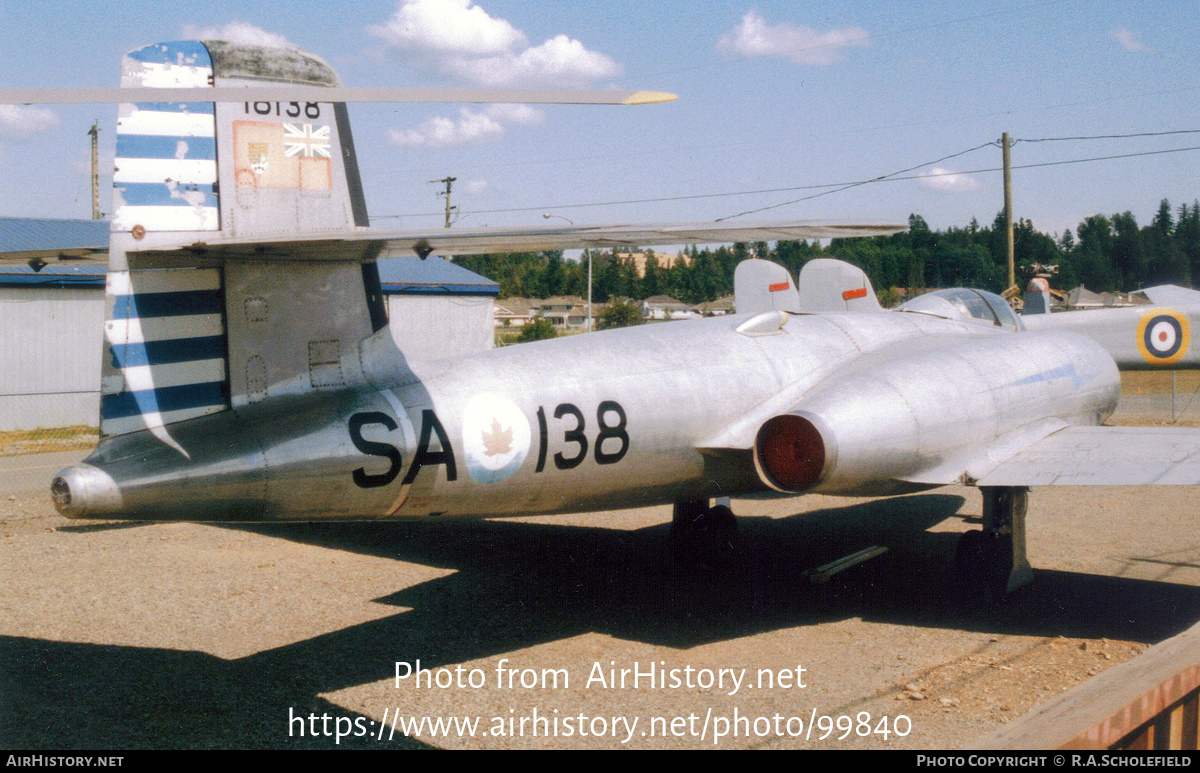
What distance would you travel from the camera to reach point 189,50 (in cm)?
531

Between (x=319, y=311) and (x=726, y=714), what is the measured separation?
368cm

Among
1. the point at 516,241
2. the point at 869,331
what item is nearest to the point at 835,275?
the point at 869,331

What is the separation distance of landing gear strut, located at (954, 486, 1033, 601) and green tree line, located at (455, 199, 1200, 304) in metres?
38.1

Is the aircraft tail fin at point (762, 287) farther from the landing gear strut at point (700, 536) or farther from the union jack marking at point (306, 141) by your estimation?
the union jack marking at point (306, 141)

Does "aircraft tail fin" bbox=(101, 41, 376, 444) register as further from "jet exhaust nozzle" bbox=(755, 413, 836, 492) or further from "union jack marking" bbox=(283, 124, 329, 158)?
"jet exhaust nozzle" bbox=(755, 413, 836, 492)

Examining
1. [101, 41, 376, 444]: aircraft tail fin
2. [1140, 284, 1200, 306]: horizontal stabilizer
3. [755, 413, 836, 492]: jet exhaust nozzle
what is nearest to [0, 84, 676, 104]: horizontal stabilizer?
[101, 41, 376, 444]: aircraft tail fin

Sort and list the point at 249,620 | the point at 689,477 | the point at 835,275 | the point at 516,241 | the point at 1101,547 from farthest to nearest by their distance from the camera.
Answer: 1. the point at 835,275
2. the point at 1101,547
3. the point at 249,620
4. the point at 689,477
5. the point at 516,241

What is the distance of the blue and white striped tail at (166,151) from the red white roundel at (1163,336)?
12341mm

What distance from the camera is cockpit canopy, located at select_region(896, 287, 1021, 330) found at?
10273mm

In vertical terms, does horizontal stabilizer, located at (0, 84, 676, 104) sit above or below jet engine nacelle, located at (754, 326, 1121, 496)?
above

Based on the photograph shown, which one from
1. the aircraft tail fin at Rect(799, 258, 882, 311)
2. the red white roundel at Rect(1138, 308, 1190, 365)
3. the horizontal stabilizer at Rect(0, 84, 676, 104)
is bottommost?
the red white roundel at Rect(1138, 308, 1190, 365)

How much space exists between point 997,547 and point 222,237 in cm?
711

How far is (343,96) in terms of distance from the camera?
3330mm

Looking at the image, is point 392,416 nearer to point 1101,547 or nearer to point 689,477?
point 689,477
